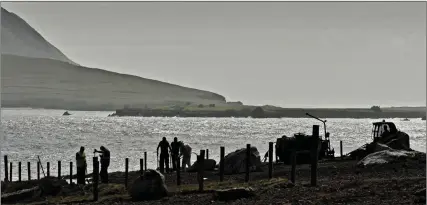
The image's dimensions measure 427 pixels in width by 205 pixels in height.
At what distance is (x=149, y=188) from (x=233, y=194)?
3585mm

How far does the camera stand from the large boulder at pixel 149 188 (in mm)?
22766

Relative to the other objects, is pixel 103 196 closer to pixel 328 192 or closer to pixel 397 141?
pixel 328 192

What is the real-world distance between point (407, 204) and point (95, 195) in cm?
1149

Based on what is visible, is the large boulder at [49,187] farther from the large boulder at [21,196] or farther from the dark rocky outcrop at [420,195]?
the dark rocky outcrop at [420,195]

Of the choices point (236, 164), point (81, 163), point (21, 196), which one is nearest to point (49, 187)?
point (21, 196)

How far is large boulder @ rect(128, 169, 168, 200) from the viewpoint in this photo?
22.8 metres

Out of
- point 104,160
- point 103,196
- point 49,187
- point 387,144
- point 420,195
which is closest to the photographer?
point 420,195

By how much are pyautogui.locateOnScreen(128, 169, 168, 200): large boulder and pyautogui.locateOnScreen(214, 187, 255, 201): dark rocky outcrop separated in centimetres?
282

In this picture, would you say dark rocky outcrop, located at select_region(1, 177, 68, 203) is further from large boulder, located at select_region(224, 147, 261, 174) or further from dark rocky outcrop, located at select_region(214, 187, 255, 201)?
dark rocky outcrop, located at select_region(214, 187, 255, 201)

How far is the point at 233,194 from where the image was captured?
20.4 m

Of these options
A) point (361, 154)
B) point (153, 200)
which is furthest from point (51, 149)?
point (153, 200)

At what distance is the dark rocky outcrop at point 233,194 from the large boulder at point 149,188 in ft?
9.26

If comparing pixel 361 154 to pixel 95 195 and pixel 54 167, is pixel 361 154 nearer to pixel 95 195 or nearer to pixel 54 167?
pixel 95 195

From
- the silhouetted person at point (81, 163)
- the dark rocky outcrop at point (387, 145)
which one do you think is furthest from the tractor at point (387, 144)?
the silhouetted person at point (81, 163)
